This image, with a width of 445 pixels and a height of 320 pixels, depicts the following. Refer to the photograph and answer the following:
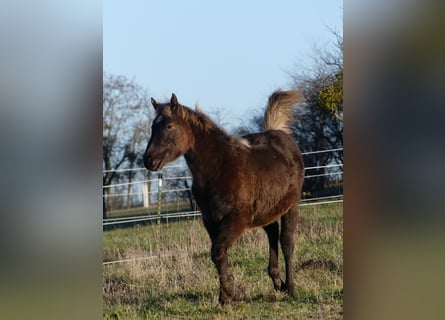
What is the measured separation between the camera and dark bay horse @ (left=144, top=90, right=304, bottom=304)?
4855 millimetres

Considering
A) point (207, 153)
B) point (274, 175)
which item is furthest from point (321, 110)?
point (207, 153)

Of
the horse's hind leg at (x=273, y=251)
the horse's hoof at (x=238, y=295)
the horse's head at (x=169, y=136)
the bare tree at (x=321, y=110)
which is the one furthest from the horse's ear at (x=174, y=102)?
the horse's hoof at (x=238, y=295)

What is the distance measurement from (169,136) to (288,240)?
1185 mm

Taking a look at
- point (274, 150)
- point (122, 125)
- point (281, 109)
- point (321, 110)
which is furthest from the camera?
point (122, 125)

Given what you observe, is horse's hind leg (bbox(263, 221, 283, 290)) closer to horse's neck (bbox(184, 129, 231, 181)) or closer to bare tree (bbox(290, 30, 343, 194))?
bare tree (bbox(290, 30, 343, 194))

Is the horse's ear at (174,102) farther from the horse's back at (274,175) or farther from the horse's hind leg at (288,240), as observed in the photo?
the horse's hind leg at (288,240)

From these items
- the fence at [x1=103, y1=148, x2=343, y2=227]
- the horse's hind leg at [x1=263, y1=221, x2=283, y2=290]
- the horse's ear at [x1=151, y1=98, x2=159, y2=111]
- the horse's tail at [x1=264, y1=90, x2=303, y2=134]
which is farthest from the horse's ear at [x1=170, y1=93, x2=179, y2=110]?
the horse's hind leg at [x1=263, y1=221, x2=283, y2=290]

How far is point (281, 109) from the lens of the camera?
15.9 feet

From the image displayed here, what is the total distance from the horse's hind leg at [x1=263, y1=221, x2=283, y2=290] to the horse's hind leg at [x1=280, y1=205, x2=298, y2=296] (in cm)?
5

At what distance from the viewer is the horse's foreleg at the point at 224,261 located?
4832mm

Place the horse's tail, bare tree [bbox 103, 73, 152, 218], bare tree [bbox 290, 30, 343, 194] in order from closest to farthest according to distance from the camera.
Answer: bare tree [bbox 290, 30, 343, 194] → the horse's tail → bare tree [bbox 103, 73, 152, 218]

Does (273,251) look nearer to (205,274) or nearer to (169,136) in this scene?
(205,274)
